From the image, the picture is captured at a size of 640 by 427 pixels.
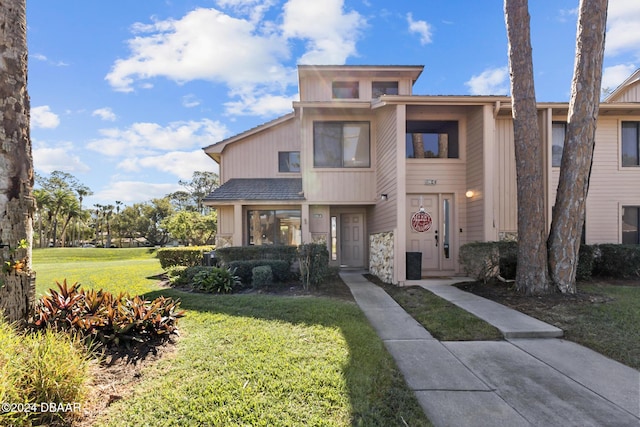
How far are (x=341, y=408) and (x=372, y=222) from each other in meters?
8.71

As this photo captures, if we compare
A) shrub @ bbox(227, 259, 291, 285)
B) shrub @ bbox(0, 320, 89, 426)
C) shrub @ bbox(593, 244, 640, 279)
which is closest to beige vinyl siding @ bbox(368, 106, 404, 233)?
shrub @ bbox(227, 259, 291, 285)

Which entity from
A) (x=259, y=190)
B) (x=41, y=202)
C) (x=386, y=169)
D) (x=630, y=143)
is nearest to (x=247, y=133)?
(x=259, y=190)

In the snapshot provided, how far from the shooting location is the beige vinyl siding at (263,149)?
1227 centimetres

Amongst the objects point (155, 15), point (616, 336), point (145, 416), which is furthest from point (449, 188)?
point (155, 15)

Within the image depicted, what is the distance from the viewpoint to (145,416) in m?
2.41

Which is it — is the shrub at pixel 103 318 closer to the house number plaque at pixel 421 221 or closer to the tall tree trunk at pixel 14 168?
the tall tree trunk at pixel 14 168

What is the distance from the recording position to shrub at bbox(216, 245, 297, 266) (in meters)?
8.84

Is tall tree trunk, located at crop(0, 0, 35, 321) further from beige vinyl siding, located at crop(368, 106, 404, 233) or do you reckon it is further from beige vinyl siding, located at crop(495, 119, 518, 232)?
beige vinyl siding, located at crop(495, 119, 518, 232)

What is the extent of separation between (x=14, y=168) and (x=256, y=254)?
584 centimetres

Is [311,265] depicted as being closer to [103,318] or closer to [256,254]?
[256,254]

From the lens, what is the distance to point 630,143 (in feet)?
31.8

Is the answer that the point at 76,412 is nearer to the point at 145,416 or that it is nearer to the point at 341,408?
the point at 145,416

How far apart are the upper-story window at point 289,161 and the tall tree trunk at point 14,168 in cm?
884

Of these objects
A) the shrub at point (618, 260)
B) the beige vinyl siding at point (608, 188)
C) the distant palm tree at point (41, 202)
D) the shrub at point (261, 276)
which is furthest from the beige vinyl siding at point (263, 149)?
the distant palm tree at point (41, 202)
